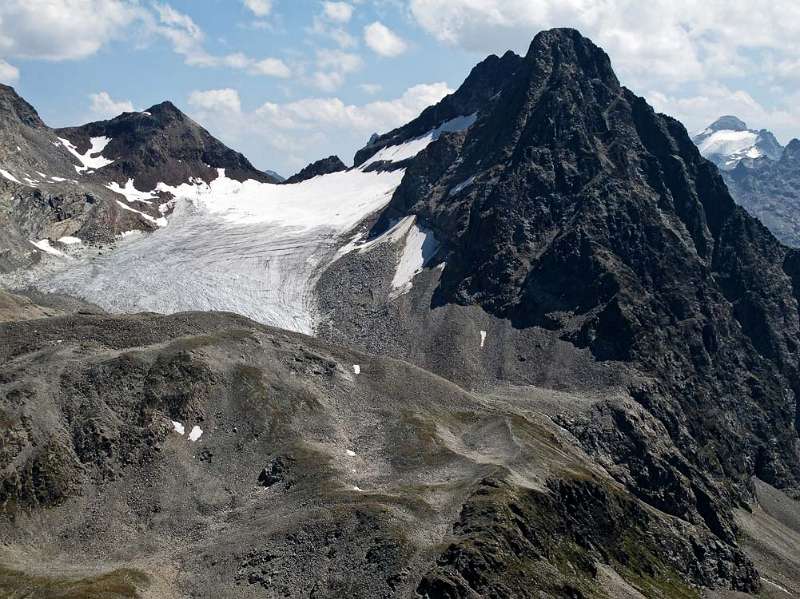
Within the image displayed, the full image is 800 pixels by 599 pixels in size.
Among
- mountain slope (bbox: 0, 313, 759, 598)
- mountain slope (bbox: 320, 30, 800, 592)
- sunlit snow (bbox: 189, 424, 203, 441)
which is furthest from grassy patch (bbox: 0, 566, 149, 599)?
mountain slope (bbox: 320, 30, 800, 592)

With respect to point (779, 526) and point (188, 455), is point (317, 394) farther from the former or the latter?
point (779, 526)

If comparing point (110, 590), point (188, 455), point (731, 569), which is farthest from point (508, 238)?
point (110, 590)

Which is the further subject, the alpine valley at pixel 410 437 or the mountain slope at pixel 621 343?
the mountain slope at pixel 621 343

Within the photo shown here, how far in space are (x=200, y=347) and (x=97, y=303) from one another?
259 ft

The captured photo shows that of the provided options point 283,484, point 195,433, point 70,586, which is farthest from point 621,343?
point 70,586

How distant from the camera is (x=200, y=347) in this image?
11300 cm

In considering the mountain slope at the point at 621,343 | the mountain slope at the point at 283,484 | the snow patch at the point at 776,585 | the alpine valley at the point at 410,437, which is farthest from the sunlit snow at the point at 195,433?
the snow patch at the point at 776,585

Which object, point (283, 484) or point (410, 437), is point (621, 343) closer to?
point (410, 437)

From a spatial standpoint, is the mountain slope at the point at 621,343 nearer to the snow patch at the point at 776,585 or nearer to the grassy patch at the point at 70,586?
the snow patch at the point at 776,585

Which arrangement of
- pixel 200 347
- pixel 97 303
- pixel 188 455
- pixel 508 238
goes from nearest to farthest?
pixel 188 455 < pixel 200 347 < pixel 97 303 < pixel 508 238

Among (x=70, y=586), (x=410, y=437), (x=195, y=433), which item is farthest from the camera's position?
(x=410, y=437)

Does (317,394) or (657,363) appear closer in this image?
(317,394)

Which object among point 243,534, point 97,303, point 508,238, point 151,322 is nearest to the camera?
point 243,534

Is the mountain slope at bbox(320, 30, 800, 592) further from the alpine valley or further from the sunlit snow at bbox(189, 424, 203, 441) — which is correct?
the sunlit snow at bbox(189, 424, 203, 441)
